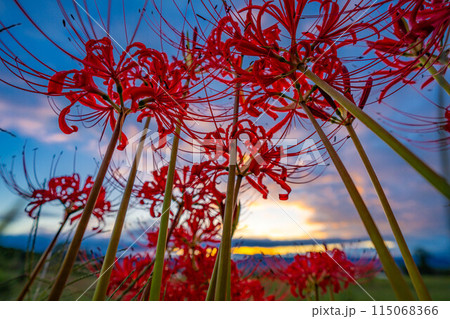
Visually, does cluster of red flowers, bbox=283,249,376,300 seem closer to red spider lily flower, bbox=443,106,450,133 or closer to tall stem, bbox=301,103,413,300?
red spider lily flower, bbox=443,106,450,133

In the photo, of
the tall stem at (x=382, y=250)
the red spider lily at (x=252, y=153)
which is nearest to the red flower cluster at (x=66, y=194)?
the red spider lily at (x=252, y=153)

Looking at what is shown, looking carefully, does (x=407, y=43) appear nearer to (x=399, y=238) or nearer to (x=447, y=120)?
(x=447, y=120)

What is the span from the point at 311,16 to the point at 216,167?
0.37 meters

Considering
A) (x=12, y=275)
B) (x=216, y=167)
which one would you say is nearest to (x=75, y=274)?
(x=12, y=275)

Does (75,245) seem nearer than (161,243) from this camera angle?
Yes

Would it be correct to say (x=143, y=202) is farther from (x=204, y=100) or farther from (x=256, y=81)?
(x=256, y=81)

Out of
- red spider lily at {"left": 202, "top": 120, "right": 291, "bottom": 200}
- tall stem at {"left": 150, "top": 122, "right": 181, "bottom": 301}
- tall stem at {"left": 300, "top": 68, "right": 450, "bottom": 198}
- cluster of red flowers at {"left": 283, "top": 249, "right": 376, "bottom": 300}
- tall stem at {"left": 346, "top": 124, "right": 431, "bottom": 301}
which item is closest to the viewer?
tall stem at {"left": 300, "top": 68, "right": 450, "bottom": 198}

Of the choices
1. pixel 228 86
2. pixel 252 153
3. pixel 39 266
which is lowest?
pixel 39 266

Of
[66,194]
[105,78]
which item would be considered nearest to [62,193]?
[66,194]

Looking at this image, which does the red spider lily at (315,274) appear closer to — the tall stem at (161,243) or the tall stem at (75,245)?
the tall stem at (161,243)

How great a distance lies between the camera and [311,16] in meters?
0.58

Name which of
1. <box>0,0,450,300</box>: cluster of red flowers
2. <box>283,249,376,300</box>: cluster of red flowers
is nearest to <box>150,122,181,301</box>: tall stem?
<box>0,0,450,300</box>: cluster of red flowers

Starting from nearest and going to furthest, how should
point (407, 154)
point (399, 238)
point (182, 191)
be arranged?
point (407, 154) < point (399, 238) < point (182, 191)

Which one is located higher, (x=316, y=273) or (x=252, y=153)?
(x=252, y=153)
